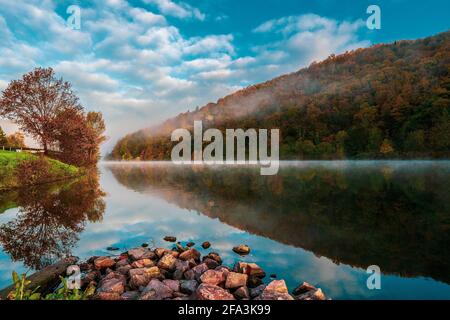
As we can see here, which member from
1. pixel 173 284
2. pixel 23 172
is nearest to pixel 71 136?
pixel 23 172

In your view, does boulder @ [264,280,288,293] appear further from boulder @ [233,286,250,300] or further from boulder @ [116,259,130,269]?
boulder @ [116,259,130,269]

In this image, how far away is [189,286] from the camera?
19.7 ft

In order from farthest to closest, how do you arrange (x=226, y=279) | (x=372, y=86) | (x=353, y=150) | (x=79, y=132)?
(x=372, y=86), (x=353, y=150), (x=79, y=132), (x=226, y=279)

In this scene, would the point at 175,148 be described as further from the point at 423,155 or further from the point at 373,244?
the point at 373,244

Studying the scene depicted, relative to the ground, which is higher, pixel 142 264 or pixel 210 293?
pixel 210 293

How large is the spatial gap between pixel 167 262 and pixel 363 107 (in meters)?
111

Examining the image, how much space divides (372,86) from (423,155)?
143 feet

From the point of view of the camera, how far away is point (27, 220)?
1270cm

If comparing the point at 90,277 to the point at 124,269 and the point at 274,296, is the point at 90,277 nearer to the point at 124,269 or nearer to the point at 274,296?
the point at 124,269

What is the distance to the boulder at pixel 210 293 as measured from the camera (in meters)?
5.30

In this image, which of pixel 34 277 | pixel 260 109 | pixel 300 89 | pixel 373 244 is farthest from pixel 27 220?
pixel 300 89

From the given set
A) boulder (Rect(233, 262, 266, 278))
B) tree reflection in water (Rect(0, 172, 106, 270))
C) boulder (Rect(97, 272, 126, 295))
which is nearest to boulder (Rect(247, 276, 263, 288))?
boulder (Rect(233, 262, 266, 278))

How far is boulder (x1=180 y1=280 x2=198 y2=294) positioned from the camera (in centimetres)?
591

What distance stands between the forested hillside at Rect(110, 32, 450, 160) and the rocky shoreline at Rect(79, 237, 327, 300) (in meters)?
82.5
